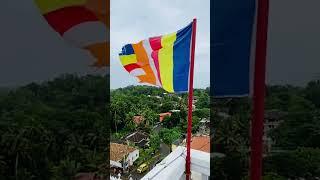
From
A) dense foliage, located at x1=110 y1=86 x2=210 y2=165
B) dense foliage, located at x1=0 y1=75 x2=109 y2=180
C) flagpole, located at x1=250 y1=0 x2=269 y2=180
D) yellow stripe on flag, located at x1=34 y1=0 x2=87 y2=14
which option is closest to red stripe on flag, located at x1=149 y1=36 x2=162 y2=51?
yellow stripe on flag, located at x1=34 y1=0 x2=87 y2=14

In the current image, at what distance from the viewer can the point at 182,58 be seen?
3.69 m

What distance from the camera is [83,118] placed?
47.4 ft

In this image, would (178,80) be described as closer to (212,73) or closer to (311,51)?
(212,73)

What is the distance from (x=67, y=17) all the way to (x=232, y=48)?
680mm

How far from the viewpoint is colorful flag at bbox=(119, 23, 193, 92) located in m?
3.68

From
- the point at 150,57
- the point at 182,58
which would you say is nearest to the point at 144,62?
the point at 150,57

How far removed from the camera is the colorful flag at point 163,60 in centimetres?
368

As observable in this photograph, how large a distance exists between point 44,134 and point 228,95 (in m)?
13.9

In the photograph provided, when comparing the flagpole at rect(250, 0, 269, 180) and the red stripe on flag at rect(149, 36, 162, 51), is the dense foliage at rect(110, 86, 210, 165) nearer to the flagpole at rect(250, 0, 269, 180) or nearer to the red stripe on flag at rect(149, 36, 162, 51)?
the red stripe on flag at rect(149, 36, 162, 51)

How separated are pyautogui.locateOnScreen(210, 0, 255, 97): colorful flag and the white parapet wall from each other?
4.94ft

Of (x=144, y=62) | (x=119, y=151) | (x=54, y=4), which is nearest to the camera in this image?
(x=54, y=4)

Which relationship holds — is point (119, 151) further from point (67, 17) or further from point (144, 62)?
point (67, 17)

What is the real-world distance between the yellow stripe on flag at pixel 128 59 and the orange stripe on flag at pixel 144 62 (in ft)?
0.25

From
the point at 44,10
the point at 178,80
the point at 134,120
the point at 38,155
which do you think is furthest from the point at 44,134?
the point at 134,120
